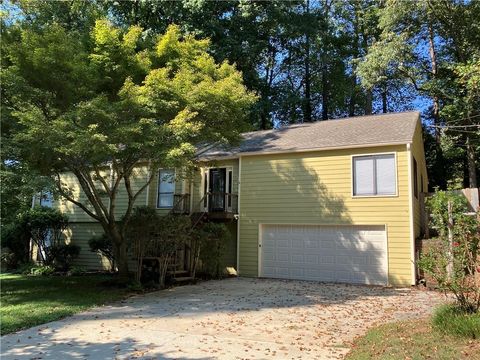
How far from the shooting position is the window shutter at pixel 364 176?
14.3 metres

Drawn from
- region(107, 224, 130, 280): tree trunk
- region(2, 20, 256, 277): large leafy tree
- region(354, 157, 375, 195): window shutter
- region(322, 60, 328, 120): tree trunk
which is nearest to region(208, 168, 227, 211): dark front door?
region(107, 224, 130, 280): tree trunk

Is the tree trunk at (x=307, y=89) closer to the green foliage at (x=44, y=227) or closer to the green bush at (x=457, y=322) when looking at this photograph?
the green foliage at (x=44, y=227)

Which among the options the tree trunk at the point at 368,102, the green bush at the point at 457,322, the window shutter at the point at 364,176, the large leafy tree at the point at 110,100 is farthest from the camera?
the tree trunk at the point at 368,102

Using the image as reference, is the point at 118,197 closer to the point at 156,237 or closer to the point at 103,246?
the point at 103,246

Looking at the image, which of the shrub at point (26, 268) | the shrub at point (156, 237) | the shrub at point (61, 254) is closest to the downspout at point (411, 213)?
the shrub at point (156, 237)

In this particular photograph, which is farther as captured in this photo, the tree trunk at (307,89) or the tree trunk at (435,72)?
the tree trunk at (307,89)

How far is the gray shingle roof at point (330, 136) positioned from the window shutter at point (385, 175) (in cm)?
58

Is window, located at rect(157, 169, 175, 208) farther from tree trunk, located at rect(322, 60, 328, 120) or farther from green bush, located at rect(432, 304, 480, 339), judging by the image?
tree trunk, located at rect(322, 60, 328, 120)

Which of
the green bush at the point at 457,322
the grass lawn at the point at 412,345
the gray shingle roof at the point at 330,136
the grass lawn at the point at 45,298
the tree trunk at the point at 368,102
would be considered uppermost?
the tree trunk at the point at 368,102

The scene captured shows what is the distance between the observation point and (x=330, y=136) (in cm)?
1606

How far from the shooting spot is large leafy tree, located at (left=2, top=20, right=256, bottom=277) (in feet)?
33.2

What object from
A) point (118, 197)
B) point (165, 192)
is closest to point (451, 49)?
point (165, 192)

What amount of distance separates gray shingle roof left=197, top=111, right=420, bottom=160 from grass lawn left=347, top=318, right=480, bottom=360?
833 cm

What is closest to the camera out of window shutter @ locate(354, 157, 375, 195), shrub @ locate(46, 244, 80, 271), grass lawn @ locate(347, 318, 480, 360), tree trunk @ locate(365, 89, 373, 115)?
grass lawn @ locate(347, 318, 480, 360)
